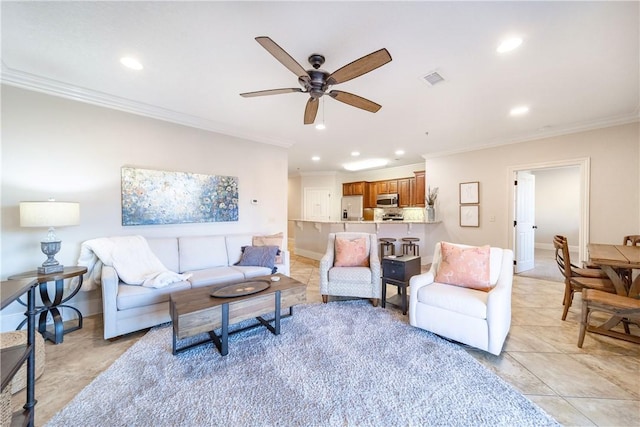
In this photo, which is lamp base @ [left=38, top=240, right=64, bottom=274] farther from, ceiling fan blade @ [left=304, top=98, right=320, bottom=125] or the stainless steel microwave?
the stainless steel microwave

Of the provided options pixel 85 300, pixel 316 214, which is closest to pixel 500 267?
pixel 85 300

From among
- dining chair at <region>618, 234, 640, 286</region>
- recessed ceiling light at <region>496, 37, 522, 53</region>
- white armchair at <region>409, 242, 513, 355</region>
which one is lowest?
white armchair at <region>409, 242, 513, 355</region>

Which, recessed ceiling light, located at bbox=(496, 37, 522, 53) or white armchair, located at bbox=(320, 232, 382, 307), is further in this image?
white armchair, located at bbox=(320, 232, 382, 307)

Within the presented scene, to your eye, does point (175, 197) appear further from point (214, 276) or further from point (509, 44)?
point (509, 44)

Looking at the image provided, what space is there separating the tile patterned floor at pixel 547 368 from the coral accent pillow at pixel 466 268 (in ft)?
1.97

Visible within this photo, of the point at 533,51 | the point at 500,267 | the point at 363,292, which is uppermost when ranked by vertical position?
the point at 533,51

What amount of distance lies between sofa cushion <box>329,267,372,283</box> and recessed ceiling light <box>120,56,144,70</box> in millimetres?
3060

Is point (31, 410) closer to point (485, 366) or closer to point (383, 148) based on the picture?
point (485, 366)

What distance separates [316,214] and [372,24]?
6.85m

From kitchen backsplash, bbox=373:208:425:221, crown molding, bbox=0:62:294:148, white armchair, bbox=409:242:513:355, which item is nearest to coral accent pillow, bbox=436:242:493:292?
white armchair, bbox=409:242:513:355

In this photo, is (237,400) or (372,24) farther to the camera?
(372,24)

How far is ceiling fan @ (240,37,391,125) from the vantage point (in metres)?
1.60

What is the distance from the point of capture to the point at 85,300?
9.58 ft

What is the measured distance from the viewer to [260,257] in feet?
11.7
